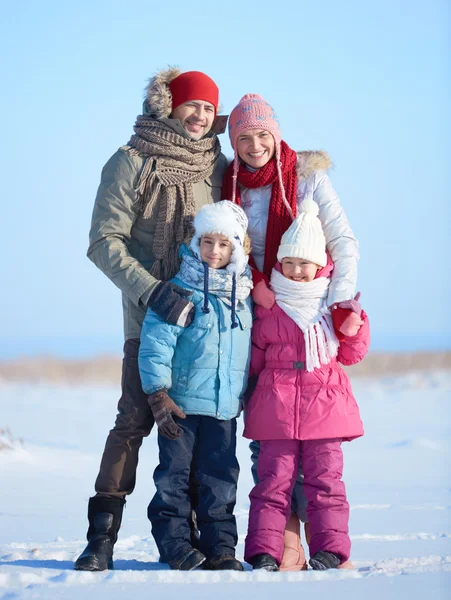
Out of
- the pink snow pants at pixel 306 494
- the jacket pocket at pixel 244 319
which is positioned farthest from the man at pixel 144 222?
the pink snow pants at pixel 306 494

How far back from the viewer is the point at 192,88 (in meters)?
4.09

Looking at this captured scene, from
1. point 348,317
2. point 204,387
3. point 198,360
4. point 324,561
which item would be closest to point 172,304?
point 198,360

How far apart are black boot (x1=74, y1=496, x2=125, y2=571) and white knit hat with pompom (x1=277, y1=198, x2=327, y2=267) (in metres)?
1.39

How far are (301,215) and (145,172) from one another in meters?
0.77

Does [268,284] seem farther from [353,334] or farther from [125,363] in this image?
[125,363]

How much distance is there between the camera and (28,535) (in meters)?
4.92

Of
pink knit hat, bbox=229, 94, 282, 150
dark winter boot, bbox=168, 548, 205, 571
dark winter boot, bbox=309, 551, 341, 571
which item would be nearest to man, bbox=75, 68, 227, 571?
pink knit hat, bbox=229, 94, 282, 150

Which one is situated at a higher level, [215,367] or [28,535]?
[215,367]

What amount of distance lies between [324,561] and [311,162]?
1.90 metres

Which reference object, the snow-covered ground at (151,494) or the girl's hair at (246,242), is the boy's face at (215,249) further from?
the snow-covered ground at (151,494)

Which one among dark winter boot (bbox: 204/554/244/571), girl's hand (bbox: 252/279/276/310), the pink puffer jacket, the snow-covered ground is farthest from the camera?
girl's hand (bbox: 252/279/276/310)

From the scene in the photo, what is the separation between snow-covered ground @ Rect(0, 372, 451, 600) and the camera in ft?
10.0

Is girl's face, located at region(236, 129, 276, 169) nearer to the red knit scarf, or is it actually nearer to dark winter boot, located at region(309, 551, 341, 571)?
the red knit scarf

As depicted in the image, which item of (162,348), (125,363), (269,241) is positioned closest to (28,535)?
(125,363)
